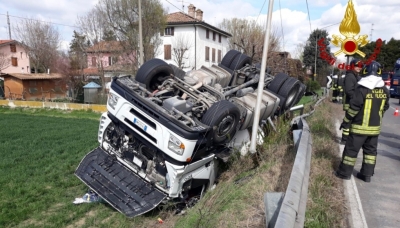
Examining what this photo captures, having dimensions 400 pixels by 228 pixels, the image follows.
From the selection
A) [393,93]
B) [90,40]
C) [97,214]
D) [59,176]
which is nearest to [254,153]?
[97,214]

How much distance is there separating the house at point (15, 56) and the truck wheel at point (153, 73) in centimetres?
4140

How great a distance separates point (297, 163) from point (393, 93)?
21763mm

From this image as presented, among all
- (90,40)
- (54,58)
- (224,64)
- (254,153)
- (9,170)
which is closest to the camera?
(254,153)

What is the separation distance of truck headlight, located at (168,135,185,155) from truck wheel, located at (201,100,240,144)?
1.64 ft

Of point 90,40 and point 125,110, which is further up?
point 90,40

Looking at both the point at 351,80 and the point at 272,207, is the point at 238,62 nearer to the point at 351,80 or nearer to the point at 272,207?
the point at 351,80

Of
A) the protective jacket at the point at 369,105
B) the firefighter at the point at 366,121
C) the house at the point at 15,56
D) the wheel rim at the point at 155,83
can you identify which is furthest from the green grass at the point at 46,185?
the house at the point at 15,56

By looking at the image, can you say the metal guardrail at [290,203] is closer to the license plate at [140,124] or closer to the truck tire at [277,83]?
the license plate at [140,124]

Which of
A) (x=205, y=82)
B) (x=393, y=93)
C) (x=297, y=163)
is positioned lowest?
(x=393, y=93)

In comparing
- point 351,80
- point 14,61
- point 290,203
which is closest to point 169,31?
point 14,61

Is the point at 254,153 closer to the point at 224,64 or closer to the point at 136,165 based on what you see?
the point at 136,165

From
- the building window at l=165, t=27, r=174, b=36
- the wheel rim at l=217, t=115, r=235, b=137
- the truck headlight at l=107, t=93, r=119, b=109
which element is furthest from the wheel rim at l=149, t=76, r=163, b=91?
the building window at l=165, t=27, r=174, b=36

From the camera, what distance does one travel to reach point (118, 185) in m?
4.20

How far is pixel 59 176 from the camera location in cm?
579
